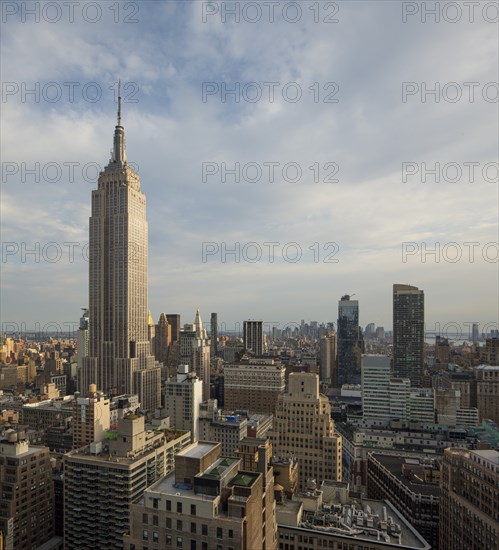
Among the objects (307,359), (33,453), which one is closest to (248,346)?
(307,359)

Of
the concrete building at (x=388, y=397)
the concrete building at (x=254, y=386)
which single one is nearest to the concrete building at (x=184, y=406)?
the concrete building at (x=254, y=386)

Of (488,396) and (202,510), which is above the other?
(202,510)

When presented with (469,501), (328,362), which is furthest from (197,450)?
(328,362)

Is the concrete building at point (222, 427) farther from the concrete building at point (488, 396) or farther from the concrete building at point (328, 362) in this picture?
the concrete building at point (328, 362)

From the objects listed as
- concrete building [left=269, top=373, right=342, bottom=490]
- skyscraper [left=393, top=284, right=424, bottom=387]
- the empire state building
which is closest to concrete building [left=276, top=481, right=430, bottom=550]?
concrete building [left=269, top=373, right=342, bottom=490]

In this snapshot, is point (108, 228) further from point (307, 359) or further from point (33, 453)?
point (307, 359)

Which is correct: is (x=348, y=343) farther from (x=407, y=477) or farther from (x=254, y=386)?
(x=407, y=477)

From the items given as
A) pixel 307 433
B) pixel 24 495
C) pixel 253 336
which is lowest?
pixel 24 495
